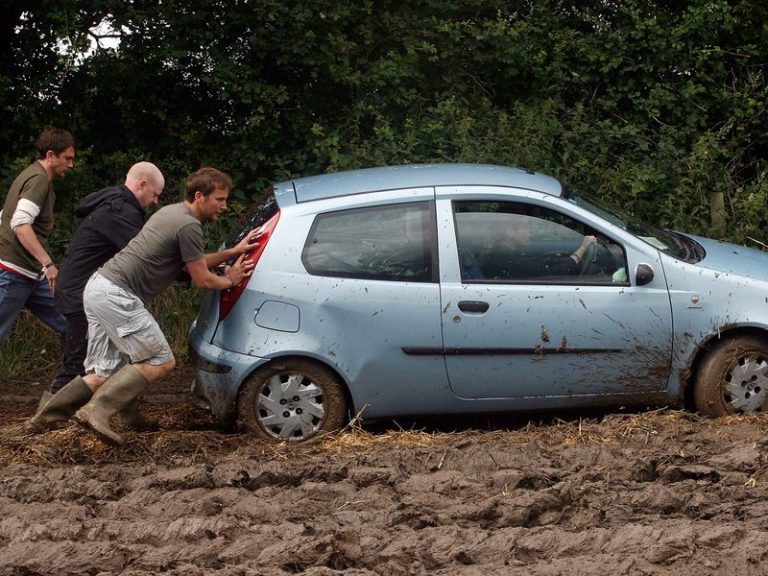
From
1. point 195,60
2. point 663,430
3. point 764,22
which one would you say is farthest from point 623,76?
point 663,430

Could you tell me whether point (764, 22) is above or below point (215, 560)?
above

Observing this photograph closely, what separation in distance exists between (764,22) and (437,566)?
9277 millimetres

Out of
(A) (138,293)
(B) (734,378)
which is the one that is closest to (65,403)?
(A) (138,293)

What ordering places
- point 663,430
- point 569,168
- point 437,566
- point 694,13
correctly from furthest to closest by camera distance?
point 694,13, point 569,168, point 663,430, point 437,566

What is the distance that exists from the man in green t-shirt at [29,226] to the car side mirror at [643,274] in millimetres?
3728

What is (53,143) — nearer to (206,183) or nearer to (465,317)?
(206,183)

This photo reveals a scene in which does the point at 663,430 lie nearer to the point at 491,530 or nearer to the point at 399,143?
the point at 491,530

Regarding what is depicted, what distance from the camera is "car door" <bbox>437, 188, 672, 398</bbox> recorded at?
7.58m

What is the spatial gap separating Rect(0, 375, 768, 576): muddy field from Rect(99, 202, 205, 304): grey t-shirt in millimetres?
979

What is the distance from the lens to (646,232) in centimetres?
817

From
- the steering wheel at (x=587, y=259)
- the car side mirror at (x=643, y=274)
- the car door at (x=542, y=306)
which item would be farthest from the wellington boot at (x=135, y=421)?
→ the car side mirror at (x=643, y=274)

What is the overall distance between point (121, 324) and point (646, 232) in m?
3.39

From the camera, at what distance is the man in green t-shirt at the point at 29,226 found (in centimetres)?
820

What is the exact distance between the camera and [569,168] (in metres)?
12.0
